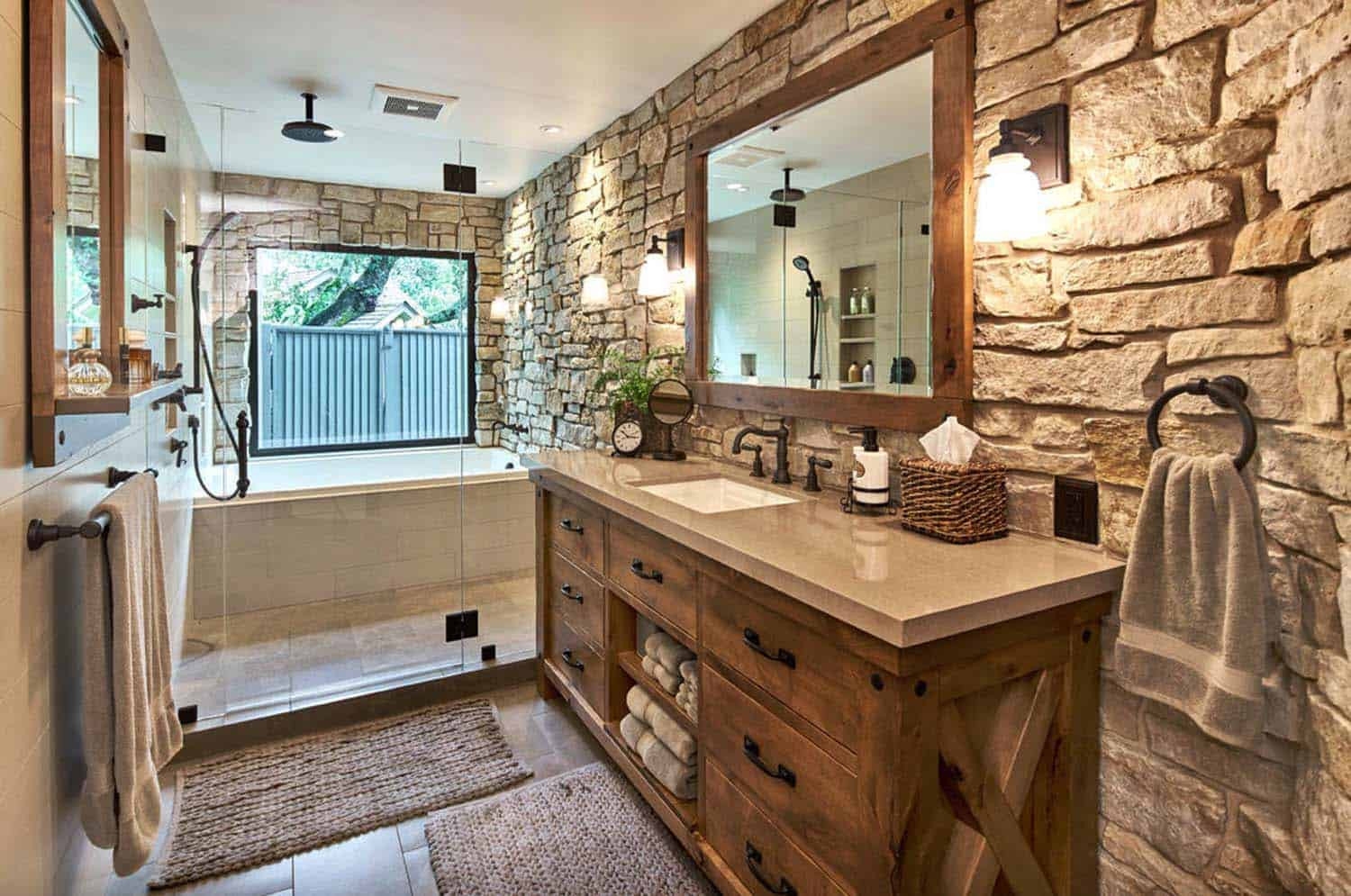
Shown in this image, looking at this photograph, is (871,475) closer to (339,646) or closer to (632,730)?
(632,730)

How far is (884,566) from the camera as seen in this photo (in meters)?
1.50

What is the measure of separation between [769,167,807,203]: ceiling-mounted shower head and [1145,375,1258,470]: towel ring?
1361 mm

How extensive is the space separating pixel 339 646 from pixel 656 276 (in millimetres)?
2129

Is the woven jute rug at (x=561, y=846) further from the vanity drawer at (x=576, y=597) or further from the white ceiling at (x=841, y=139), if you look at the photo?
the white ceiling at (x=841, y=139)

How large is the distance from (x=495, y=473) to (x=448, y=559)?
0.49 m

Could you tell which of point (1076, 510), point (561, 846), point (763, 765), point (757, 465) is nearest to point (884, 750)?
point (763, 765)

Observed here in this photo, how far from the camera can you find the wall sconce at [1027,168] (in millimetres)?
1584

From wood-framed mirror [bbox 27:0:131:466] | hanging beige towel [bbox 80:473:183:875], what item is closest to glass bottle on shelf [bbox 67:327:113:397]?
wood-framed mirror [bbox 27:0:131:466]

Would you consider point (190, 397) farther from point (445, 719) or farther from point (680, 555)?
point (680, 555)

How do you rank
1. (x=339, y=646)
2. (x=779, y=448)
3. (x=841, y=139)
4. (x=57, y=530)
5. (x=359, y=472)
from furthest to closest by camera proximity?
1. (x=359, y=472)
2. (x=339, y=646)
3. (x=779, y=448)
4. (x=841, y=139)
5. (x=57, y=530)

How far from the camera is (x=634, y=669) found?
229cm

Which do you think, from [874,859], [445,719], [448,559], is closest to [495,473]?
[448,559]

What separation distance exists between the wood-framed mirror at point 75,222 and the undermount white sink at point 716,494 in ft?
4.54

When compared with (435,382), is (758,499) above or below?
below
